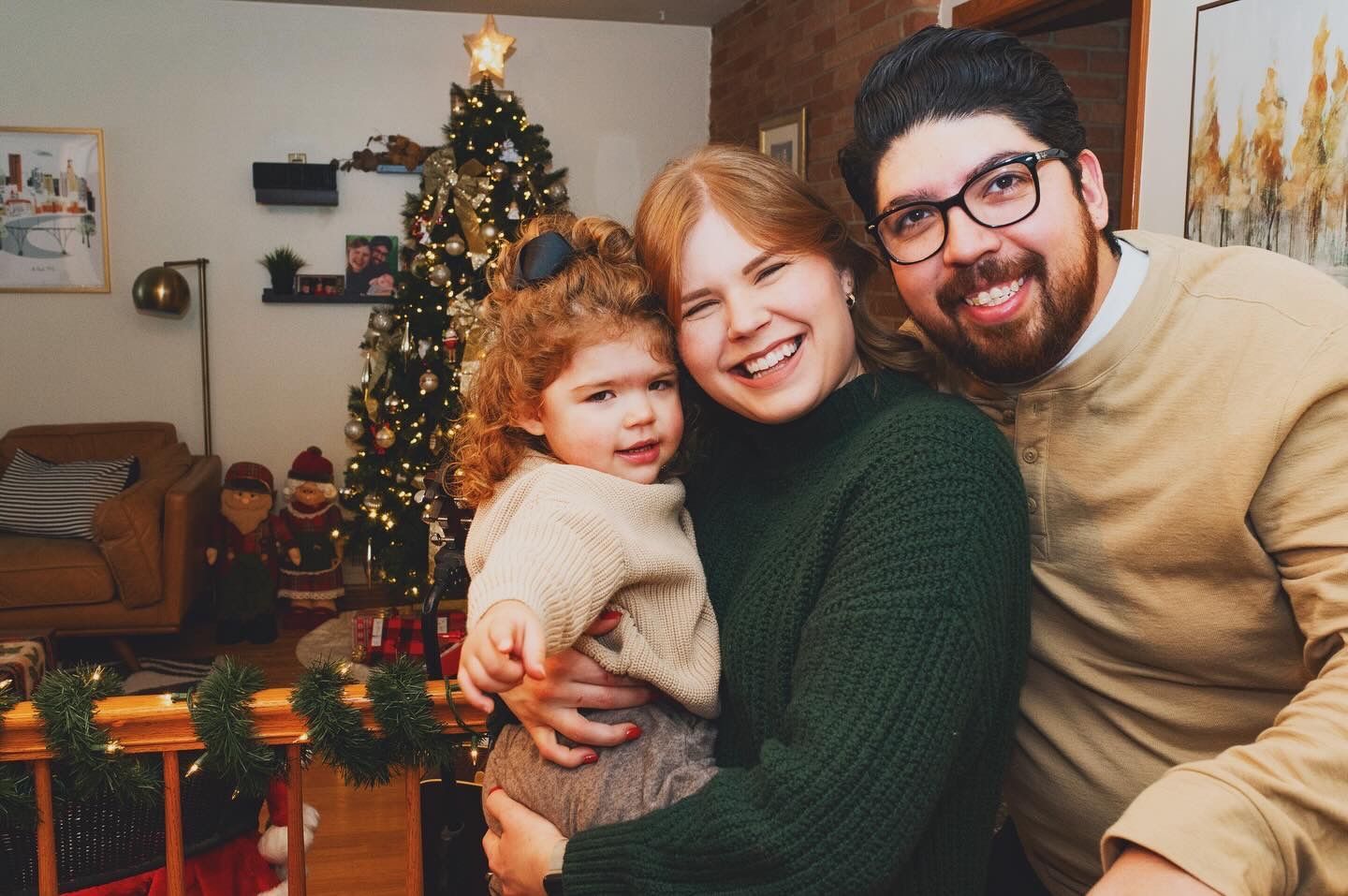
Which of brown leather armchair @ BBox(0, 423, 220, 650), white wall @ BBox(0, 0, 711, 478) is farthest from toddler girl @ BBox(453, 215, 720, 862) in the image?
white wall @ BBox(0, 0, 711, 478)

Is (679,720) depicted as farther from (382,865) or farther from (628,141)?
(628,141)

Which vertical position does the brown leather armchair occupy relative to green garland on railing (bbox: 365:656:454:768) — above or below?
below

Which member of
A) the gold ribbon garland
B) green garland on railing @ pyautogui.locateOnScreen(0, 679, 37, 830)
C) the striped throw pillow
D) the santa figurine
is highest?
the gold ribbon garland

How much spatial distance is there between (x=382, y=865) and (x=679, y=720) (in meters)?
2.41

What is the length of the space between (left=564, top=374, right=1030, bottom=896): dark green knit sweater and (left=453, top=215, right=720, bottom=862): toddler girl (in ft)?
0.31

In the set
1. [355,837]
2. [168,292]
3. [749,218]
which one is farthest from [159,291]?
[749,218]

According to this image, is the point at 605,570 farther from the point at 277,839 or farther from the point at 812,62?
the point at 812,62

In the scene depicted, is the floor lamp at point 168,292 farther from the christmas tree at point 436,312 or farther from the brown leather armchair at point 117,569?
the christmas tree at point 436,312

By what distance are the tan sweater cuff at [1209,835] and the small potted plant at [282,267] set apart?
5.84m

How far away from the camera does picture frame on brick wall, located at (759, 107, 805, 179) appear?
16.5ft

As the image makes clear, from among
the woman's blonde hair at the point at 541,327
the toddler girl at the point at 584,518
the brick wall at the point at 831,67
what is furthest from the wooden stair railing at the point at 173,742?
the brick wall at the point at 831,67

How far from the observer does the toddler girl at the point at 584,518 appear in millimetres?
1058

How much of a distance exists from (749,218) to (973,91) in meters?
0.30

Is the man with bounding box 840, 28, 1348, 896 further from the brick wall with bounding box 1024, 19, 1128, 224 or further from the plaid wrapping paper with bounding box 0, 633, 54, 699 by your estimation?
the plaid wrapping paper with bounding box 0, 633, 54, 699
